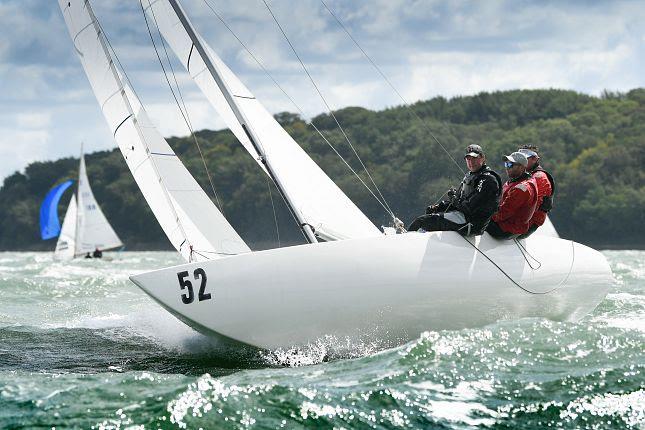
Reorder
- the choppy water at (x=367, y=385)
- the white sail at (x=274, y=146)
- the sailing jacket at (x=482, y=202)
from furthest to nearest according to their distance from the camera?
the white sail at (x=274, y=146) → the sailing jacket at (x=482, y=202) → the choppy water at (x=367, y=385)

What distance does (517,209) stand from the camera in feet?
21.1

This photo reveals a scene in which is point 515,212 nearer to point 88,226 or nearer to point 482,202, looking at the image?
point 482,202

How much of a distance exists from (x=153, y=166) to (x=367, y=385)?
3626mm

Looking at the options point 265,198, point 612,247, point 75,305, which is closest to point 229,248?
point 75,305

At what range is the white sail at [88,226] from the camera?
3259cm

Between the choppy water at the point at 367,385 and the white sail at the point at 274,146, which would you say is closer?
the choppy water at the point at 367,385

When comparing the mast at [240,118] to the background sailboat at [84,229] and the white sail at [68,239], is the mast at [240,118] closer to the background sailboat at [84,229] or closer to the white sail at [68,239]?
the white sail at [68,239]

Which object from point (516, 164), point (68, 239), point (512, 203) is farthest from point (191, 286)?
point (68, 239)

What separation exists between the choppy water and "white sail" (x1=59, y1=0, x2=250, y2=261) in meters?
1.70

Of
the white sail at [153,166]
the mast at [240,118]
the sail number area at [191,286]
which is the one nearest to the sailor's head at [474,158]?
the mast at [240,118]

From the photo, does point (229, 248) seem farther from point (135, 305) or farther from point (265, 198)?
point (265, 198)

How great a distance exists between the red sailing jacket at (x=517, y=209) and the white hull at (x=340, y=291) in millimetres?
Result: 353

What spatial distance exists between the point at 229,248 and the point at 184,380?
359cm

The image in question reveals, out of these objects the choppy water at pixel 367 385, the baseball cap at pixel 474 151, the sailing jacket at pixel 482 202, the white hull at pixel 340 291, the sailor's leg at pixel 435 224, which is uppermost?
the baseball cap at pixel 474 151
